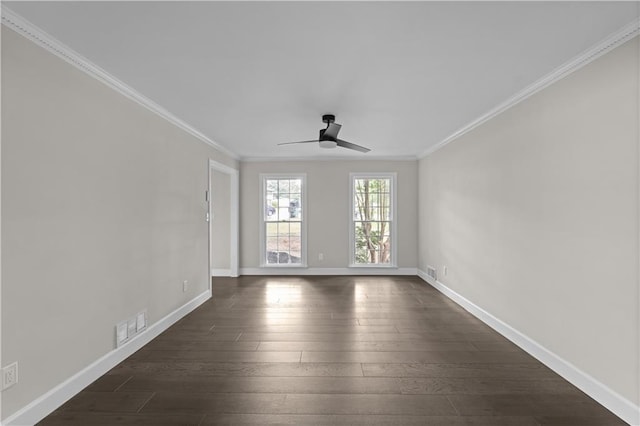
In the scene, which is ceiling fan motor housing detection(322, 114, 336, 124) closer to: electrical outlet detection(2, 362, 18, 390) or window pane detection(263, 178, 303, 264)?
window pane detection(263, 178, 303, 264)

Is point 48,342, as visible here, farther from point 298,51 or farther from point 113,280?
point 298,51

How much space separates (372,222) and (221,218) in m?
3.07

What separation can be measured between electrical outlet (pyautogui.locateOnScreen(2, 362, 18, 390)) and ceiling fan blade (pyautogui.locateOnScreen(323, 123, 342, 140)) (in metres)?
3.09

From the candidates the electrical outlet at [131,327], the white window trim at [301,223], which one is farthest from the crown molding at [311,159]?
the electrical outlet at [131,327]

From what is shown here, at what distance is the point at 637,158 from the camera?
76.9 inches

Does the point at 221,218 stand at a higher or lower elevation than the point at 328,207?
lower

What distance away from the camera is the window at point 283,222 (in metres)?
6.57

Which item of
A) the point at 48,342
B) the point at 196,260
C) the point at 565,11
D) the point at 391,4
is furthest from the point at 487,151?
the point at 48,342

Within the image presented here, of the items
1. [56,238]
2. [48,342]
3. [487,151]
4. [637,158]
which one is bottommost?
[48,342]

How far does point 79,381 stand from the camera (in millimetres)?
2348

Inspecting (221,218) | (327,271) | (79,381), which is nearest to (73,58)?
(79,381)

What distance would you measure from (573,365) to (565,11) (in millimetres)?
2437

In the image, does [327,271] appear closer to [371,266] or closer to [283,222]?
[371,266]

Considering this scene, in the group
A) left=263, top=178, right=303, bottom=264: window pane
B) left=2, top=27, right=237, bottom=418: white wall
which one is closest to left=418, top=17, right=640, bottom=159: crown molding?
left=2, top=27, right=237, bottom=418: white wall
